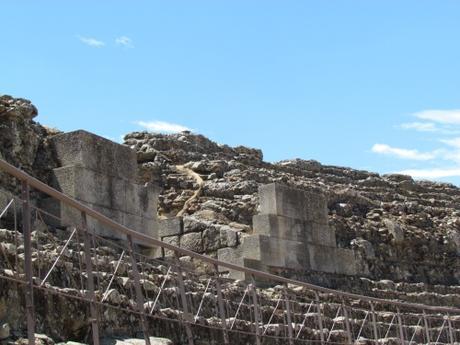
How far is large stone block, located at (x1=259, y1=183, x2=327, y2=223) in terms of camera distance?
16.5 metres

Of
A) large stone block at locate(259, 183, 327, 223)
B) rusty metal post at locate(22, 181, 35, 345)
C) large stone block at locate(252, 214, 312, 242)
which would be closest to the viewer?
rusty metal post at locate(22, 181, 35, 345)

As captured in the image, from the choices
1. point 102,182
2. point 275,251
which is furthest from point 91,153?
point 275,251

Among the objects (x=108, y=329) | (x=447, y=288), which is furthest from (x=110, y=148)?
(x=447, y=288)

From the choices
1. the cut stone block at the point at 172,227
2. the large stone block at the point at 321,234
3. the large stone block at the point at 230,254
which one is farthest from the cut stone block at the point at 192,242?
the large stone block at the point at 321,234

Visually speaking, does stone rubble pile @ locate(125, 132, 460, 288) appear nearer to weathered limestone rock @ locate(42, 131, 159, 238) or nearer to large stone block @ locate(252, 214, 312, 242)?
large stone block @ locate(252, 214, 312, 242)

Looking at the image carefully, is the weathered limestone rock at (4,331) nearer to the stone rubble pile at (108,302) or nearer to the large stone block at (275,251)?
the stone rubble pile at (108,302)

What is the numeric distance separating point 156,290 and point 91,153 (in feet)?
12.2

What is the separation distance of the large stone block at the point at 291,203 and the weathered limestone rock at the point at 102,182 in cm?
389

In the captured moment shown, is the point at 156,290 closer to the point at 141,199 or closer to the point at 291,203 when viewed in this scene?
the point at 141,199

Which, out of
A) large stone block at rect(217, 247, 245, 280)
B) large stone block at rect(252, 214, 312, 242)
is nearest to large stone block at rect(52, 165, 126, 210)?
large stone block at rect(217, 247, 245, 280)

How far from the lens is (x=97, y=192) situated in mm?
12047

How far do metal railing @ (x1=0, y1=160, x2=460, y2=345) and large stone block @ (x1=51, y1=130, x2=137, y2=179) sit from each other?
1212 millimetres

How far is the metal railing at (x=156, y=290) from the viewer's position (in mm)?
5715

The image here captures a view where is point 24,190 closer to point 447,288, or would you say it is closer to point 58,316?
point 58,316
